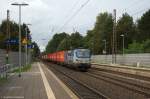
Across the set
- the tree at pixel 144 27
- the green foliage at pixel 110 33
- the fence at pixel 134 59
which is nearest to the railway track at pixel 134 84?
the fence at pixel 134 59

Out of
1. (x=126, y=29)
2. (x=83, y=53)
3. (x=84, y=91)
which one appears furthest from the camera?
(x=126, y=29)

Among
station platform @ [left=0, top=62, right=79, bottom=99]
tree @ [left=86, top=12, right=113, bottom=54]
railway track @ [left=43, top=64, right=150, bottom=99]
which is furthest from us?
tree @ [left=86, top=12, right=113, bottom=54]

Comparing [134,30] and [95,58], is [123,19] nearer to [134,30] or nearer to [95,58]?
[134,30]

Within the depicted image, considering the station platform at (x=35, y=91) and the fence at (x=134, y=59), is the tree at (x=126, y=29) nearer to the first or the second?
the fence at (x=134, y=59)

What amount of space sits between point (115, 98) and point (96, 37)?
443ft

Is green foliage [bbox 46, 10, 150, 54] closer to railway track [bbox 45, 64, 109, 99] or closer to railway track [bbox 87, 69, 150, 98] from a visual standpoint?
railway track [bbox 87, 69, 150, 98]

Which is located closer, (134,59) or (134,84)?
(134,84)

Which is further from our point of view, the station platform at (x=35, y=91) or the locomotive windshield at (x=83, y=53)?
the locomotive windshield at (x=83, y=53)

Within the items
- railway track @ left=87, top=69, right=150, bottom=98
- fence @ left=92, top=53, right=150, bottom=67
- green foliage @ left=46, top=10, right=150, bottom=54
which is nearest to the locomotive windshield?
fence @ left=92, top=53, right=150, bottom=67

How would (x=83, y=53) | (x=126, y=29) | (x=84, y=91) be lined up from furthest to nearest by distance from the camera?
(x=126, y=29), (x=83, y=53), (x=84, y=91)

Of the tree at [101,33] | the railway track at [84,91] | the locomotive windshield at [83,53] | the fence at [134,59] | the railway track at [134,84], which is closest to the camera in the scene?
the railway track at [84,91]

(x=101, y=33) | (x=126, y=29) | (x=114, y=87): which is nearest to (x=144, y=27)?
(x=126, y=29)

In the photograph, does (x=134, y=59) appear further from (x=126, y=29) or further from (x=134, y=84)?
(x=126, y=29)

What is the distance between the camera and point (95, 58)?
99.3 meters
